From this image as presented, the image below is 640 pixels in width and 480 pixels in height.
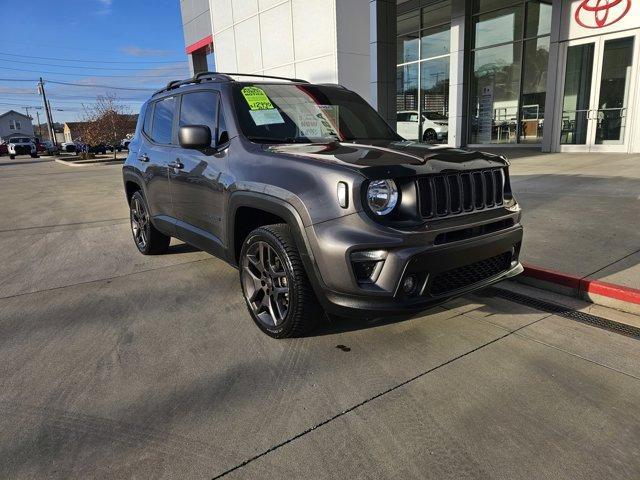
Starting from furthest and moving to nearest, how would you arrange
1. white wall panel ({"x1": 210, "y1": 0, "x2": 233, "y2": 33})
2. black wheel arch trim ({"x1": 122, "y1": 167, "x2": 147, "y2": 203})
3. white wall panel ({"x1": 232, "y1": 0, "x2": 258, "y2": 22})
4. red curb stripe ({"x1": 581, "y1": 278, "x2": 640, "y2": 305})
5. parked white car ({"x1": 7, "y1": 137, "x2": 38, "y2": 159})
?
1. parked white car ({"x1": 7, "y1": 137, "x2": 38, "y2": 159})
2. white wall panel ({"x1": 210, "y1": 0, "x2": 233, "y2": 33})
3. white wall panel ({"x1": 232, "y1": 0, "x2": 258, "y2": 22})
4. black wheel arch trim ({"x1": 122, "y1": 167, "x2": 147, "y2": 203})
5. red curb stripe ({"x1": 581, "y1": 278, "x2": 640, "y2": 305})

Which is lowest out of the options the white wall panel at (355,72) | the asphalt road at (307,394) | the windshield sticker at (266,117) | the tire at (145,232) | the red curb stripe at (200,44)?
the asphalt road at (307,394)

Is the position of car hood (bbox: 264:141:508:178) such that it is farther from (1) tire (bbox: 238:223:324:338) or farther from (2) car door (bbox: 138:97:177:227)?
(2) car door (bbox: 138:97:177:227)

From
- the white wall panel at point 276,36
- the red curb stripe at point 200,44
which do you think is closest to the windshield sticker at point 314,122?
the white wall panel at point 276,36

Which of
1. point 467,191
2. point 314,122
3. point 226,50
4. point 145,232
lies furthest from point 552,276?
point 226,50

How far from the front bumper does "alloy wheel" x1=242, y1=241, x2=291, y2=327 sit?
0.42 metres

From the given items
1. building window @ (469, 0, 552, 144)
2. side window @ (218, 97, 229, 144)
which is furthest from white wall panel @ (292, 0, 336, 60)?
building window @ (469, 0, 552, 144)

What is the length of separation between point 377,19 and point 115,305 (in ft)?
35.4

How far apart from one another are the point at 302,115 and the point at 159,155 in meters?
1.76

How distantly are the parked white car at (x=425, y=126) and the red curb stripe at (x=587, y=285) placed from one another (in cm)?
1632

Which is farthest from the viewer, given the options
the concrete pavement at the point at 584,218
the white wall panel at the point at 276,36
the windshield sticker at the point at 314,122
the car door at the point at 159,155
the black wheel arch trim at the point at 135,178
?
the white wall panel at the point at 276,36

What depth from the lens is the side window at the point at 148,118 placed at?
5.34 meters

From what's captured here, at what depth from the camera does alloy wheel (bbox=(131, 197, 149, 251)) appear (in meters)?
5.66

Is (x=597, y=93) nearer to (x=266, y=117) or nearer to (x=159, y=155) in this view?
(x=266, y=117)

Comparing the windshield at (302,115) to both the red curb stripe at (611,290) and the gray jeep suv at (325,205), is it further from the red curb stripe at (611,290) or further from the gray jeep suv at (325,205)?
the red curb stripe at (611,290)
